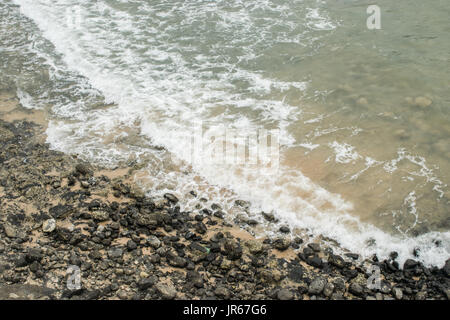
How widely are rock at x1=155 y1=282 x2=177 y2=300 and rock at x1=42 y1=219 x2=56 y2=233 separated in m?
2.43

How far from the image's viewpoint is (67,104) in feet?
39.9

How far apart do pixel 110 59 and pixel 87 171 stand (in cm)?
754

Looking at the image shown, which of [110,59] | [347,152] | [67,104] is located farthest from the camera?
[110,59]

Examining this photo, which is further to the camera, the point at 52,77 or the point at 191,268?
the point at 52,77

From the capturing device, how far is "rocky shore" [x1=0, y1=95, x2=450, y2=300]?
6258 millimetres

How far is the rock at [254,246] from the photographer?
707 cm

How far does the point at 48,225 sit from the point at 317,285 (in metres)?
4.94

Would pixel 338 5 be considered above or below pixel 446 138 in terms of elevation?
above

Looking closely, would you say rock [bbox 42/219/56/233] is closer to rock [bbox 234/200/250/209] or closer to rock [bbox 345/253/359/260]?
rock [bbox 234/200/250/209]

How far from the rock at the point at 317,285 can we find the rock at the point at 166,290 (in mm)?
2182

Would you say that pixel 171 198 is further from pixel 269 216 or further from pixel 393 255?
pixel 393 255

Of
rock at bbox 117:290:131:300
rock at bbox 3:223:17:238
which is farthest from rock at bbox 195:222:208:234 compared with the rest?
rock at bbox 3:223:17:238
